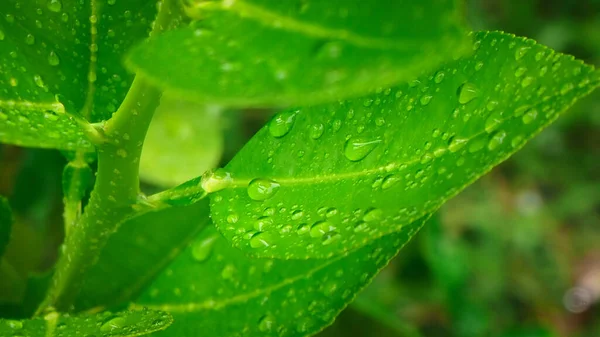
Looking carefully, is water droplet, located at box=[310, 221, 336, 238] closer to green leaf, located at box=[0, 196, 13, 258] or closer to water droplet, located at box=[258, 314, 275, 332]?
water droplet, located at box=[258, 314, 275, 332]

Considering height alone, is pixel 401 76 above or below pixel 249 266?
below

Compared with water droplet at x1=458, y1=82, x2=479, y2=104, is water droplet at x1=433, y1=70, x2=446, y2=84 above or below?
above

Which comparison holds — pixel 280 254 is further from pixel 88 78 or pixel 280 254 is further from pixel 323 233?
pixel 88 78

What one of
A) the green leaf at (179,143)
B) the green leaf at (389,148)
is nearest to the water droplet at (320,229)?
the green leaf at (389,148)

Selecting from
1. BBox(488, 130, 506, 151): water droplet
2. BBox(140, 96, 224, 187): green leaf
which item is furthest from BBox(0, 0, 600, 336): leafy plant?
BBox(140, 96, 224, 187): green leaf

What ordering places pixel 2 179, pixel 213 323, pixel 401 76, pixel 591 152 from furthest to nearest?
pixel 591 152, pixel 2 179, pixel 213 323, pixel 401 76

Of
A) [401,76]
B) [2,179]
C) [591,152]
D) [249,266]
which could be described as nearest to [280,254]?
[249,266]

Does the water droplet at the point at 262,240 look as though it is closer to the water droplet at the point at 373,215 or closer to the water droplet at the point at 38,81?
the water droplet at the point at 373,215
